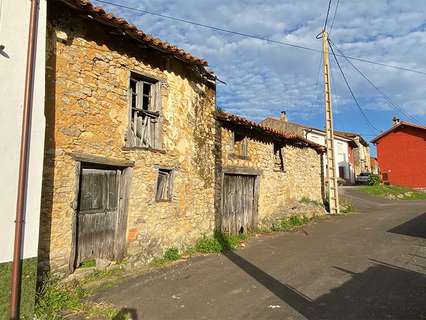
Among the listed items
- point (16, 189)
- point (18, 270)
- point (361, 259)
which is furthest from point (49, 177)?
point (361, 259)

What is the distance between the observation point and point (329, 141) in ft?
55.6

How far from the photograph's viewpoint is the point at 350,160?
3906cm

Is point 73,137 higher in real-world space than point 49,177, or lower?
higher

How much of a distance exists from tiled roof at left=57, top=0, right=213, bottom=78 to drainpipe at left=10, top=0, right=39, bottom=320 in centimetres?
139

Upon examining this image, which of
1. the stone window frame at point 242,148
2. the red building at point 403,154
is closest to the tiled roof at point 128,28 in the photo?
the stone window frame at point 242,148

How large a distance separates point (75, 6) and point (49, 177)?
3050 millimetres

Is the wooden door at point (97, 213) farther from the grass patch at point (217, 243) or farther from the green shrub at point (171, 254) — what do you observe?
the grass patch at point (217, 243)

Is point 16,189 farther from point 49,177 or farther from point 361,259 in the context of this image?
point 361,259

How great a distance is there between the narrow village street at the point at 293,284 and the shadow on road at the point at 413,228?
1.52 feet

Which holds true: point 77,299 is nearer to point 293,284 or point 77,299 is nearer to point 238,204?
point 293,284

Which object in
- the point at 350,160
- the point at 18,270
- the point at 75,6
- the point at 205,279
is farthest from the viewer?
the point at 350,160

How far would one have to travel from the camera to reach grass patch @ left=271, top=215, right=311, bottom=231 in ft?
41.6

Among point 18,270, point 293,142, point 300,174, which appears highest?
point 293,142

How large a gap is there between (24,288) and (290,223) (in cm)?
1019
